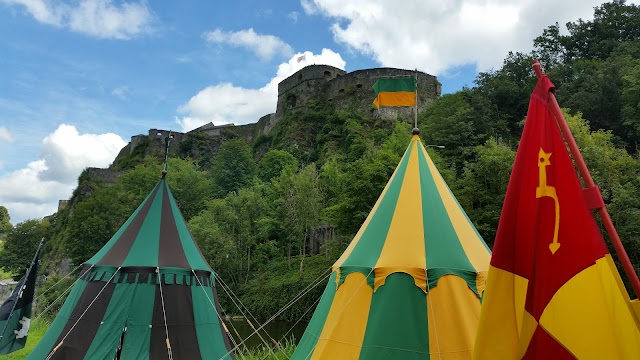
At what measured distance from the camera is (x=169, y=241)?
812 centimetres

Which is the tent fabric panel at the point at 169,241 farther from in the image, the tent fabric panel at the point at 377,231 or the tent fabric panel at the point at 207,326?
the tent fabric panel at the point at 377,231

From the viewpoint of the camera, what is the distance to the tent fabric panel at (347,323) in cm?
517

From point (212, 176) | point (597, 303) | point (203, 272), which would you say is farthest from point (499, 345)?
point (212, 176)

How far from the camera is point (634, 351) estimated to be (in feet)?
7.67

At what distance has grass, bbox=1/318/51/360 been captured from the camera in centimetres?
1062

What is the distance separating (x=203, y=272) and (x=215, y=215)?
20392 millimetres

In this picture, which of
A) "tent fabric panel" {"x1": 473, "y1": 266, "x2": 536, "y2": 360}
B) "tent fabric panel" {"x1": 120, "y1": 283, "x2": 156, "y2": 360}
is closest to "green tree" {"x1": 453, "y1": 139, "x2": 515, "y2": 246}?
"tent fabric panel" {"x1": 120, "y1": 283, "x2": 156, "y2": 360}

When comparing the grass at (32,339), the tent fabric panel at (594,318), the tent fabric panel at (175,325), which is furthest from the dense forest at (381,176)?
the tent fabric panel at (594,318)

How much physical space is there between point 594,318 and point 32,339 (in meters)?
15.6

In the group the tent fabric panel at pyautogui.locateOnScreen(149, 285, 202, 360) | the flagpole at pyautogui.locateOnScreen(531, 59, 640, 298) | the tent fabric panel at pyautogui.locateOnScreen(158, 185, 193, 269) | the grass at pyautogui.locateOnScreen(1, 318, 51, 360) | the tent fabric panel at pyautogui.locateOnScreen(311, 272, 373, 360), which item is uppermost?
the flagpole at pyautogui.locateOnScreen(531, 59, 640, 298)

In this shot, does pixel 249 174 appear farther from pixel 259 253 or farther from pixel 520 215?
pixel 520 215

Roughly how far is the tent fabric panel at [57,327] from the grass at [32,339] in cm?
279

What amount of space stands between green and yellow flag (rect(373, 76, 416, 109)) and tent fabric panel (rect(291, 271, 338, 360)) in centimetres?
448

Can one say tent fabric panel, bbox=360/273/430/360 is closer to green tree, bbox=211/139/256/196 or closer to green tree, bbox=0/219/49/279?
green tree, bbox=211/139/256/196
